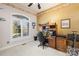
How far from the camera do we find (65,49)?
2184 mm

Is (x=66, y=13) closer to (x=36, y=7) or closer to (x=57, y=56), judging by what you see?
(x=36, y=7)

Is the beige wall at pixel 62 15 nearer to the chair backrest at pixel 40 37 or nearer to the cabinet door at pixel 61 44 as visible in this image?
the cabinet door at pixel 61 44

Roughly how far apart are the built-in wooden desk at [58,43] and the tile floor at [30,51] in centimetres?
9

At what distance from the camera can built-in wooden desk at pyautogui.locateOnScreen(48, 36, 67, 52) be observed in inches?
87.4

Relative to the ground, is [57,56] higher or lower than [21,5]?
lower

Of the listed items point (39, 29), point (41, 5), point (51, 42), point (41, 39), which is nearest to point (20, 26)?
point (39, 29)

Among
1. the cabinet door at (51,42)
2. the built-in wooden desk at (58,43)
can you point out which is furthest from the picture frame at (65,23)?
the cabinet door at (51,42)

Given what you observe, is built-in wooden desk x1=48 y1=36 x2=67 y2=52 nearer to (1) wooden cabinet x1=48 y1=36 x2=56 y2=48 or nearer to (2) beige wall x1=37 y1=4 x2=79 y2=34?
(1) wooden cabinet x1=48 y1=36 x2=56 y2=48

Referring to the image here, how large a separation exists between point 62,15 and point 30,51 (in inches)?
42.4

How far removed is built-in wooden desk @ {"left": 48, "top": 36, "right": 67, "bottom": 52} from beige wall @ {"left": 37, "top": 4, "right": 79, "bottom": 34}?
0.56 ft

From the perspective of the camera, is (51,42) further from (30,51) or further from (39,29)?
(30,51)

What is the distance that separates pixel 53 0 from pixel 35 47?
3.73 ft

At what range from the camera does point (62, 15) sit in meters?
2.24

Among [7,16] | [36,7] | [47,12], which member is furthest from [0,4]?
[47,12]
